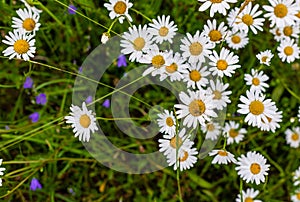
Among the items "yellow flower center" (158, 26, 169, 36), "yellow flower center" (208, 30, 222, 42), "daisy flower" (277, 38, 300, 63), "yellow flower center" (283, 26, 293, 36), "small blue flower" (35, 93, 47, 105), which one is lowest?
"small blue flower" (35, 93, 47, 105)

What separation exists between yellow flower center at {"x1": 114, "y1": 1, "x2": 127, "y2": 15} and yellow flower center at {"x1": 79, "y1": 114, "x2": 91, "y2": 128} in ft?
1.45

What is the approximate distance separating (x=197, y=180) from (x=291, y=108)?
25.9 inches

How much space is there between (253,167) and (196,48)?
57cm

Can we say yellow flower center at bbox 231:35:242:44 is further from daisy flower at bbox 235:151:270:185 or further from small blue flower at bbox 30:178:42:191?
small blue flower at bbox 30:178:42:191

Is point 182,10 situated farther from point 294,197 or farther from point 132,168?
point 294,197

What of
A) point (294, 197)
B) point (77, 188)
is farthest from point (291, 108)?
point (77, 188)

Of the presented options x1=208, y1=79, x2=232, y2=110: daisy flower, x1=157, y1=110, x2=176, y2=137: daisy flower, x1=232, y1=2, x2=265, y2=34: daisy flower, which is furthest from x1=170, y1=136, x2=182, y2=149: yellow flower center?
x1=232, y1=2, x2=265, y2=34: daisy flower

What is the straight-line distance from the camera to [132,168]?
211 cm

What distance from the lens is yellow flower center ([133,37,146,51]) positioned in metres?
1.63

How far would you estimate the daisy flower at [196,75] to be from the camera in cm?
165

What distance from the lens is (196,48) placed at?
1.60 metres

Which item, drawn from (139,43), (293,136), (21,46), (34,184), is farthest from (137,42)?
(293,136)

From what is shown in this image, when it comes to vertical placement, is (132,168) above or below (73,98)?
below

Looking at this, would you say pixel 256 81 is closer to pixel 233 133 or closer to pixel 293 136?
pixel 233 133
